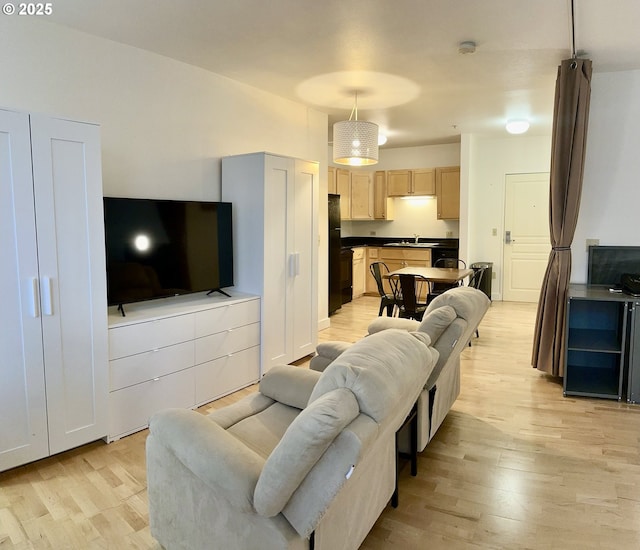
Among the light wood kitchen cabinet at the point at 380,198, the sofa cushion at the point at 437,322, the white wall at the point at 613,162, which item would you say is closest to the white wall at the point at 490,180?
the light wood kitchen cabinet at the point at 380,198

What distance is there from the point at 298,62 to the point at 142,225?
184 cm

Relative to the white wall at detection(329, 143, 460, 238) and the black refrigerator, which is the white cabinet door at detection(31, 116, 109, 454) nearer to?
the black refrigerator

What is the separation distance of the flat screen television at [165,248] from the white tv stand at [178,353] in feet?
0.51

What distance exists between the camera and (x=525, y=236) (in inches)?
311

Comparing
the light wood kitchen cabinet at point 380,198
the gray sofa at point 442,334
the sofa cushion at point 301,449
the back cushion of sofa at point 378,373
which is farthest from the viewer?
the light wood kitchen cabinet at point 380,198

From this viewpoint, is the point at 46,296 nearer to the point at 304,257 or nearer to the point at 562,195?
the point at 304,257

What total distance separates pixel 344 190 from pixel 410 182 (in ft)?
4.04

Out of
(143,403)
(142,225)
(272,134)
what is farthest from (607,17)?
(143,403)

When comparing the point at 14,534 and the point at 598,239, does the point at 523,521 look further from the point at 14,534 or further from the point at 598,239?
the point at 598,239

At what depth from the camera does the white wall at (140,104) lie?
298 cm

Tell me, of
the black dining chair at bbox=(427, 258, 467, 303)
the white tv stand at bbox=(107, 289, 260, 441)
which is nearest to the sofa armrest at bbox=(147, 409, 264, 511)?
the white tv stand at bbox=(107, 289, 260, 441)

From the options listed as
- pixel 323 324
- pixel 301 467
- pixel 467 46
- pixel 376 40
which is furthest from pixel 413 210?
pixel 301 467

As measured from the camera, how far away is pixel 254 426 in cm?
233

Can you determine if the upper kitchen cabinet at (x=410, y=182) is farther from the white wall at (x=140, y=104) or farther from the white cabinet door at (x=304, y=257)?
the white cabinet door at (x=304, y=257)
